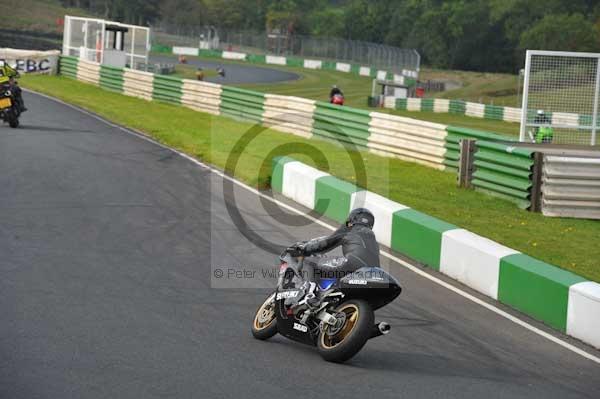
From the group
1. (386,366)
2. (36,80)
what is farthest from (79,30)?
(386,366)

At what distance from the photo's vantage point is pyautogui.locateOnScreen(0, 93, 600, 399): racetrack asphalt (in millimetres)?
7266

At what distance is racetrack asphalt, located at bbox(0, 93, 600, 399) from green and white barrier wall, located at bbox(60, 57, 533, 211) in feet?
15.5

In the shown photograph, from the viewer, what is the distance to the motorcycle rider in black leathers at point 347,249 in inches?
315

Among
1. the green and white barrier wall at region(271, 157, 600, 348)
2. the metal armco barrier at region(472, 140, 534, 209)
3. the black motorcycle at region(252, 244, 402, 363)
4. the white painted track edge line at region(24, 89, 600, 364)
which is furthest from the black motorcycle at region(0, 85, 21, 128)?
the black motorcycle at region(252, 244, 402, 363)

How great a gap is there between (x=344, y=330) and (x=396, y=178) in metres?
12.0

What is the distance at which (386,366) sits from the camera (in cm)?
797

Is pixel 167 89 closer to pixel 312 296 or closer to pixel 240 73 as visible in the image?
pixel 312 296

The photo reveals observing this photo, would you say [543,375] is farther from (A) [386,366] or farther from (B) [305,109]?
(B) [305,109]

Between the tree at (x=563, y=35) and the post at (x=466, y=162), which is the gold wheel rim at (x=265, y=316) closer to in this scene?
the post at (x=466, y=162)

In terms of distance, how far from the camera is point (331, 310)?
7965mm

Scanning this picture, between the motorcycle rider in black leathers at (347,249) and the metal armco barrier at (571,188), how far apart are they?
30.3 ft

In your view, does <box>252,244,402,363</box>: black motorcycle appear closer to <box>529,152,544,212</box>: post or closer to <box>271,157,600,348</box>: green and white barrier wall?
<box>271,157,600,348</box>: green and white barrier wall

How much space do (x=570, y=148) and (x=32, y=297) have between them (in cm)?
1270

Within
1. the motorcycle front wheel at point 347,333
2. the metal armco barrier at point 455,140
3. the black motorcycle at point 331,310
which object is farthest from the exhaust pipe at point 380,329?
the metal armco barrier at point 455,140
